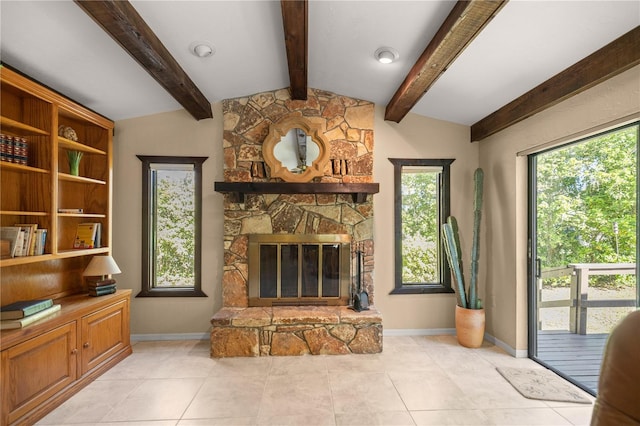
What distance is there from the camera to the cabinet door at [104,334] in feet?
8.68

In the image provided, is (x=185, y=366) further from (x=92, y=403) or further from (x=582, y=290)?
(x=582, y=290)

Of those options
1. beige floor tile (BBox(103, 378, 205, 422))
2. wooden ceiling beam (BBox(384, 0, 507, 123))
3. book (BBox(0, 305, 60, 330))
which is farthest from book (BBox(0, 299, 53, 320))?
wooden ceiling beam (BBox(384, 0, 507, 123))

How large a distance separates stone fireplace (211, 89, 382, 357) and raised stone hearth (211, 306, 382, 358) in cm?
27

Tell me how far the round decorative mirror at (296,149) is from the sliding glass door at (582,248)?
7.25ft

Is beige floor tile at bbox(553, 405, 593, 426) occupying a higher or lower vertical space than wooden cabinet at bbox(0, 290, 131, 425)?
lower

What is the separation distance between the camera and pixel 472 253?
352cm

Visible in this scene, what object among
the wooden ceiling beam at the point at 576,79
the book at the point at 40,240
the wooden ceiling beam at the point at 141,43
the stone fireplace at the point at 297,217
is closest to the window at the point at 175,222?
the stone fireplace at the point at 297,217

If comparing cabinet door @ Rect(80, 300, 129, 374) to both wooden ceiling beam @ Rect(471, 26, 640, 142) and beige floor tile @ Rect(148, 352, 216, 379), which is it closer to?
beige floor tile @ Rect(148, 352, 216, 379)

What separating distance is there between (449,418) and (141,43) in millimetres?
3335

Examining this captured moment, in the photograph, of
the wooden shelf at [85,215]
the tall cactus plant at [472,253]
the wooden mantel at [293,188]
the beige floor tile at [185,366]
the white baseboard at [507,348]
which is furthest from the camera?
the tall cactus plant at [472,253]

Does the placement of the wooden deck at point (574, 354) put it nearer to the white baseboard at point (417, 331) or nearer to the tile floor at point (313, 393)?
the tile floor at point (313, 393)

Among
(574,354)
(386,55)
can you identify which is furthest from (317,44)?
(574,354)

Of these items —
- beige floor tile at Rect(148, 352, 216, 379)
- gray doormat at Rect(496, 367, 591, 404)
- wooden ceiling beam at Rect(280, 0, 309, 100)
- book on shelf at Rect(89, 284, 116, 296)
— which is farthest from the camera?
book on shelf at Rect(89, 284, 116, 296)

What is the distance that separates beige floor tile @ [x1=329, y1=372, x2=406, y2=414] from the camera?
231 centimetres
